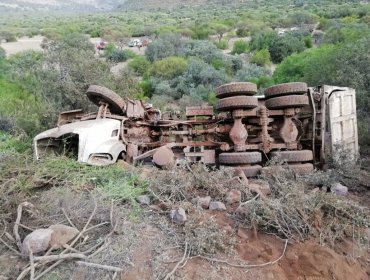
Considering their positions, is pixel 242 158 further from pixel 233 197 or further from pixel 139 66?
pixel 139 66

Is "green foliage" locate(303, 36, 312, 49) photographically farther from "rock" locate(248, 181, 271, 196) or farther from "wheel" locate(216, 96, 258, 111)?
"rock" locate(248, 181, 271, 196)

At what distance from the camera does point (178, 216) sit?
14.2ft

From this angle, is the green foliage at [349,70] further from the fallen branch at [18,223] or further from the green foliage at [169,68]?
the green foliage at [169,68]

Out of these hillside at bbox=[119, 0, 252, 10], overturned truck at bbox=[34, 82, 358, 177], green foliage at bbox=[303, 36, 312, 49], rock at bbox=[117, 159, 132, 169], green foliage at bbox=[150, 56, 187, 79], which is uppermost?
hillside at bbox=[119, 0, 252, 10]

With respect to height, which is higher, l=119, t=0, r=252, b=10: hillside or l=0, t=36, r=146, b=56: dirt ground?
l=119, t=0, r=252, b=10: hillside

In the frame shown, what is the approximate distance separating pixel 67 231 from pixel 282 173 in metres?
2.79

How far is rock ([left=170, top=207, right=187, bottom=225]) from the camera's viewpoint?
14.1 ft

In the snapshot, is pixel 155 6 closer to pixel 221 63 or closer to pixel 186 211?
pixel 221 63

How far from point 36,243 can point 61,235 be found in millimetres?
232

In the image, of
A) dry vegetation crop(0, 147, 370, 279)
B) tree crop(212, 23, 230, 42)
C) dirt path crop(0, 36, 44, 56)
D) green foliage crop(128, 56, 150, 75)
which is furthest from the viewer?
tree crop(212, 23, 230, 42)

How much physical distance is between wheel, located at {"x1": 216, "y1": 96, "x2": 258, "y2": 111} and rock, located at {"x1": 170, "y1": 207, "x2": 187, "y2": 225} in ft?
7.73

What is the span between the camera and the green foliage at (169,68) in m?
21.6

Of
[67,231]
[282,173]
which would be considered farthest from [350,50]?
[67,231]

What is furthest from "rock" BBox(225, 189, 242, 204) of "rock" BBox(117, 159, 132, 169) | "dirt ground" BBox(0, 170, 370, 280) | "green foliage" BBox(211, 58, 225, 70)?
"green foliage" BBox(211, 58, 225, 70)
